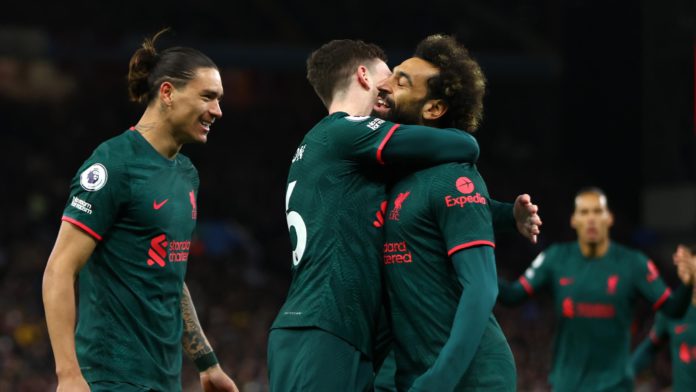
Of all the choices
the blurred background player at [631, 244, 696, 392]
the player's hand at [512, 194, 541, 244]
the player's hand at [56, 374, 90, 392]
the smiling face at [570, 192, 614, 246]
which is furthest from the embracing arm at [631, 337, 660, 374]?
the player's hand at [56, 374, 90, 392]

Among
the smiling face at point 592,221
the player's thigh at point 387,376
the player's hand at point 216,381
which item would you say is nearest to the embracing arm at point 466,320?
the player's thigh at point 387,376

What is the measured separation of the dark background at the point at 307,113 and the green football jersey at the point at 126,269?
1185 centimetres

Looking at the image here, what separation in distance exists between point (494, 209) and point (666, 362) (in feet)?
45.0

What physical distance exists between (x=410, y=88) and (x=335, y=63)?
0.39m

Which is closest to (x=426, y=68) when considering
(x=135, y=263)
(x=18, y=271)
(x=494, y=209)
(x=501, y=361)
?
(x=494, y=209)

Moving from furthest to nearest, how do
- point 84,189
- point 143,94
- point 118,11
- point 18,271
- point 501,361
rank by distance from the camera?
point 118,11, point 18,271, point 143,94, point 84,189, point 501,361

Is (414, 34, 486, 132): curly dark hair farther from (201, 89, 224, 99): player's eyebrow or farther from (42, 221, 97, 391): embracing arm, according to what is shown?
(42, 221, 97, 391): embracing arm

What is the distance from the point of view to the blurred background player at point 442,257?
3625mm

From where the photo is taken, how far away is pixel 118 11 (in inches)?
863

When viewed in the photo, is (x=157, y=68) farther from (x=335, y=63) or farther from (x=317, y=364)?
(x=317, y=364)

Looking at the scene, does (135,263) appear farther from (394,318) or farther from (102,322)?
(394,318)

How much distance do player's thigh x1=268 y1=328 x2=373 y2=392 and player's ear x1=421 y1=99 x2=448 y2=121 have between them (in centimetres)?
89

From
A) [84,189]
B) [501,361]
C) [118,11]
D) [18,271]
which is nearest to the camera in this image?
[501,361]

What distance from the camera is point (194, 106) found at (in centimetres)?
463
